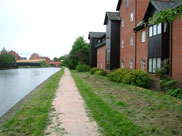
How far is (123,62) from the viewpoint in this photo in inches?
958

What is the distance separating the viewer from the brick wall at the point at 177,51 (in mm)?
11820

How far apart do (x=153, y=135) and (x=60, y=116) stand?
3174mm

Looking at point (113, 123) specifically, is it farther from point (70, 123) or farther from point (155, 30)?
point (155, 30)

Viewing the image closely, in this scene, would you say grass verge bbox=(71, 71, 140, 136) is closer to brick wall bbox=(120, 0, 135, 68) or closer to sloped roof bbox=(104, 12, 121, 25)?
brick wall bbox=(120, 0, 135, 68)

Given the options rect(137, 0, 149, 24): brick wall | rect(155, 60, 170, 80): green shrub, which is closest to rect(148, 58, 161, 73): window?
rect(155, 60, 170, 80): green shrub

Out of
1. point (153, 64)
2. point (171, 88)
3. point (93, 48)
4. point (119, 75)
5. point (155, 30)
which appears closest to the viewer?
point (171, 88)

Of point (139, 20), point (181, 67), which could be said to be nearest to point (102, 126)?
point (181, 67)

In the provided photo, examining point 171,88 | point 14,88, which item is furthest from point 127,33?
point 14,88

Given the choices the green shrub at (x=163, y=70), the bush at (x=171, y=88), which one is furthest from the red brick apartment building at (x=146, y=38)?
the bush at (x=171, y=88)

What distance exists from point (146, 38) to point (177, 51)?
5.84 metres

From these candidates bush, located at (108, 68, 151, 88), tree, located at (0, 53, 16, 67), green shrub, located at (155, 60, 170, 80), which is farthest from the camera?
tree, located at (0, 53, 16, 67)

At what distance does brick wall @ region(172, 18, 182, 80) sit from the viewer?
465 inches

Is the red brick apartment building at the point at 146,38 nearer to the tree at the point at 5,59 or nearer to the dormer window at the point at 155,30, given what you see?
the dormer window at the point at 155,30

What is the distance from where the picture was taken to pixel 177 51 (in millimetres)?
12094
